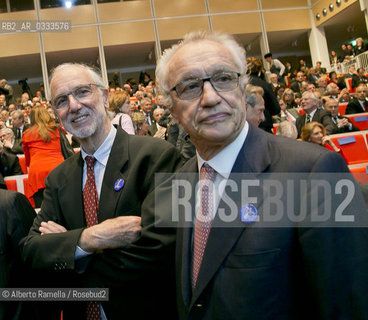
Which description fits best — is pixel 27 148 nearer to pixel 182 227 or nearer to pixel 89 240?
pixel 89 240

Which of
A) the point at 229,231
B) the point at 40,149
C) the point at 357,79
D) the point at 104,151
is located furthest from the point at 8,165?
the point at 357,79

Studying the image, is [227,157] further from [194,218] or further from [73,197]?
[73,197]

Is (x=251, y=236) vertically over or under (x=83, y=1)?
under

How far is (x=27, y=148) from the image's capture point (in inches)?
161

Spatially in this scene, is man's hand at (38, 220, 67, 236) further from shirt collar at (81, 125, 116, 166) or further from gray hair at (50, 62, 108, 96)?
gray hair at (50, 62, 108, 96)

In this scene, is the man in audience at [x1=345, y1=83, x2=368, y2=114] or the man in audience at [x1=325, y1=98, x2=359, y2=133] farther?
the man in audience at [x1=345, y1=83, x2=368, y2=114]

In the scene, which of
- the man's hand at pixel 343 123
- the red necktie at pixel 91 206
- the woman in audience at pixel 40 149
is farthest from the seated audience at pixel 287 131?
the red necktie at pixel 91 206

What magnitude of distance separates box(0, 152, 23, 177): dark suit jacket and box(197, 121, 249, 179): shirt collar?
14.0 ft

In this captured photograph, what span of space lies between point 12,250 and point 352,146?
4.47 meters

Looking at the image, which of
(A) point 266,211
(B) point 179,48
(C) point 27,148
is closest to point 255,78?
(C) point 27,148

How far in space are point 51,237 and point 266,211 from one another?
926 mm

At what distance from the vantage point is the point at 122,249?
55.6 inches

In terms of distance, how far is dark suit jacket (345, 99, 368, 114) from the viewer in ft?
26.4

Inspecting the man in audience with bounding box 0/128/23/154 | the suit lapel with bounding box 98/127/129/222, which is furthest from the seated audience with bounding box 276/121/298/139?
the man in audience with bounding box 0/128/23/154
